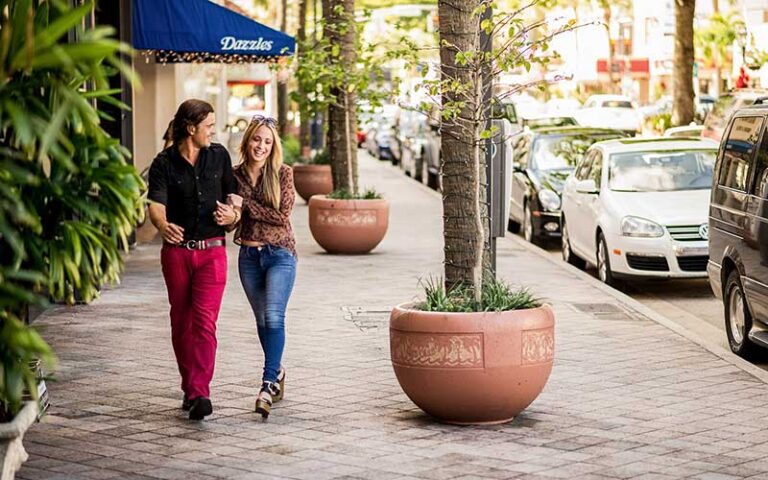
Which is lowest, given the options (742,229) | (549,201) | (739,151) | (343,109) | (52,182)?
(549,201)

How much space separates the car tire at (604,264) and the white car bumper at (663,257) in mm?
469

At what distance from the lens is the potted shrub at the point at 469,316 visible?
324 inches

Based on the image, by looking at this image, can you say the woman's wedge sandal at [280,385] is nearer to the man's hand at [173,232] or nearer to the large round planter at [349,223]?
the man's hand at [173,232]

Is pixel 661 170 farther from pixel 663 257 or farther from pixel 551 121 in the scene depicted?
pixel 551 121

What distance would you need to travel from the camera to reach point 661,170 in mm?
16766

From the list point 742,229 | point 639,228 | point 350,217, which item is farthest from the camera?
point 350,217

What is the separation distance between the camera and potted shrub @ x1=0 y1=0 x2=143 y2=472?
498cm

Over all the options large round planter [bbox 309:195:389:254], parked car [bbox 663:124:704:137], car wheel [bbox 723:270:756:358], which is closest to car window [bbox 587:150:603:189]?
large round planter [bbox 309:195:389:254]

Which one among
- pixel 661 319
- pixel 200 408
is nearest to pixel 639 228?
pixel 661 319

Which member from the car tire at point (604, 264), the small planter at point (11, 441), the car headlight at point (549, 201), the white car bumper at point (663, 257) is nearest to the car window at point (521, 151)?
the car headlight at point (549, 201)

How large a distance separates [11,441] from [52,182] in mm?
1463

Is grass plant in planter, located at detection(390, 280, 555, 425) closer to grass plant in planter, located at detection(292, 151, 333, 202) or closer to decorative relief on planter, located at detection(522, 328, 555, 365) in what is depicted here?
decorative relief on planter, located at detection(522, 328, 555, 365)

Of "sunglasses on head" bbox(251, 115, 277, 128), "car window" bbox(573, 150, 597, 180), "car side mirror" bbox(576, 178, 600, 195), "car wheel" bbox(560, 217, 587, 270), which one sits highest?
"sunglasses on head" bbox(251, 115, 277, 128)

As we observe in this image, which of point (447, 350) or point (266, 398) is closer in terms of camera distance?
point (447, 350)
